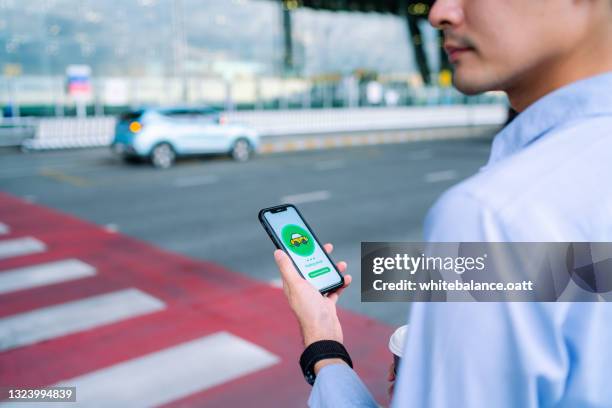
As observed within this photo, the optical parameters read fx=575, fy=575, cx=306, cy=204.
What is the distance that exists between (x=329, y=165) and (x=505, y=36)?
14.3 metres

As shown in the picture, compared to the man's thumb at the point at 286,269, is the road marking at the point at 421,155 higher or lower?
lower

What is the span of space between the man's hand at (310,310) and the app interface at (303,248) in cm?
15

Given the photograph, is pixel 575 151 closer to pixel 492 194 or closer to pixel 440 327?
pixel 492 194

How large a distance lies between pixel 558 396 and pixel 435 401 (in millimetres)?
164

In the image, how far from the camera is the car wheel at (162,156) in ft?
48.2

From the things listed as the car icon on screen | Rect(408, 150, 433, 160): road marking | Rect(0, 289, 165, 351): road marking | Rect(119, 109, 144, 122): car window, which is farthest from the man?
Rect(408, 150, 433, 160): road marking

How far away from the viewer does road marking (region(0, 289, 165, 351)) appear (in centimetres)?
448

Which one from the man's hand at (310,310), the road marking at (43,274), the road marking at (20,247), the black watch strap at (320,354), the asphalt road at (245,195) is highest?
the man's hand at (310,310)

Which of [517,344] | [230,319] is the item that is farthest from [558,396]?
[230,319]

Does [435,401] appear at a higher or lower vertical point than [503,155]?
lower

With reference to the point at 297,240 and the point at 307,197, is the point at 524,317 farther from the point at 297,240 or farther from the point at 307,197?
the point at 307,197

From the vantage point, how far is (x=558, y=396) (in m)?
0.75

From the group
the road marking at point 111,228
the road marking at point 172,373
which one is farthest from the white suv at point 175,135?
the road marking at point 172,373

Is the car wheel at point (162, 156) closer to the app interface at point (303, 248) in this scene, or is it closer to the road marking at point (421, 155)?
the road marking at point (421, 155)
